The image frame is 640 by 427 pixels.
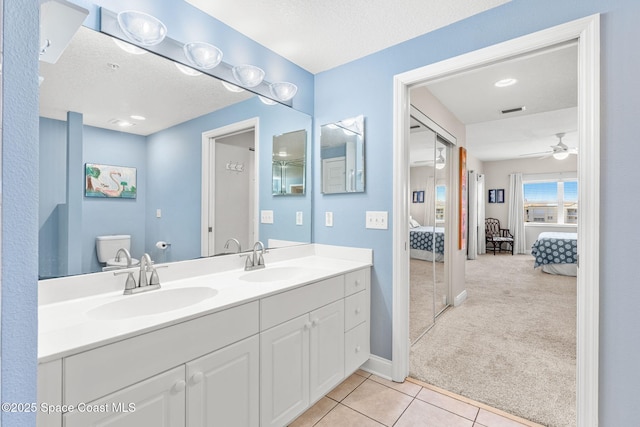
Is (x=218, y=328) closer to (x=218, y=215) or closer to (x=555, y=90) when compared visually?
(x=218, y=215)

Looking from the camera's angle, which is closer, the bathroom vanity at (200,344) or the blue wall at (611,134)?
the bathroom vanity at (200,344)

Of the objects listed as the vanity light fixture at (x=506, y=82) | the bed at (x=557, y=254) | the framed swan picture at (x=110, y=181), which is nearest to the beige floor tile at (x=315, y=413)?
the framed swan picture at (x=110, y=181)

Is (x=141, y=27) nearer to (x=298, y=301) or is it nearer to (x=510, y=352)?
(x=298, y=301)

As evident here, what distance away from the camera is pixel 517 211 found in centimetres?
754

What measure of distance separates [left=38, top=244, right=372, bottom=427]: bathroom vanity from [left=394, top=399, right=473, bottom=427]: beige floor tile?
412 millimetres

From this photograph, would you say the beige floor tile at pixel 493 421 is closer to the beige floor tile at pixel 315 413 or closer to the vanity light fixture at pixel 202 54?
the beige floor tile at pixel 315 413

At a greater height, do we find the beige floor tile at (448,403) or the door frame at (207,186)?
the door frame at (207,186)

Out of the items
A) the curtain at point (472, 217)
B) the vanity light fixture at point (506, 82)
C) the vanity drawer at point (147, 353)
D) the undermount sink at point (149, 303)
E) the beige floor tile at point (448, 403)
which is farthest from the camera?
the curtain at point (472, 217)

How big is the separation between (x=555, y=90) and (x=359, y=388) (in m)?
3.24

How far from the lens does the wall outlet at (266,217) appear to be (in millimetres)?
2229

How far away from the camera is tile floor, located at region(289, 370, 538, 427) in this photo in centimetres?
166

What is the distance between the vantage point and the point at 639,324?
131cm

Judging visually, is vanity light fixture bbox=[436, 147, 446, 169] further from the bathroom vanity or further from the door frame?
the door frame

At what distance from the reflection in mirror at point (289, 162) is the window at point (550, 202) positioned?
7.38m
